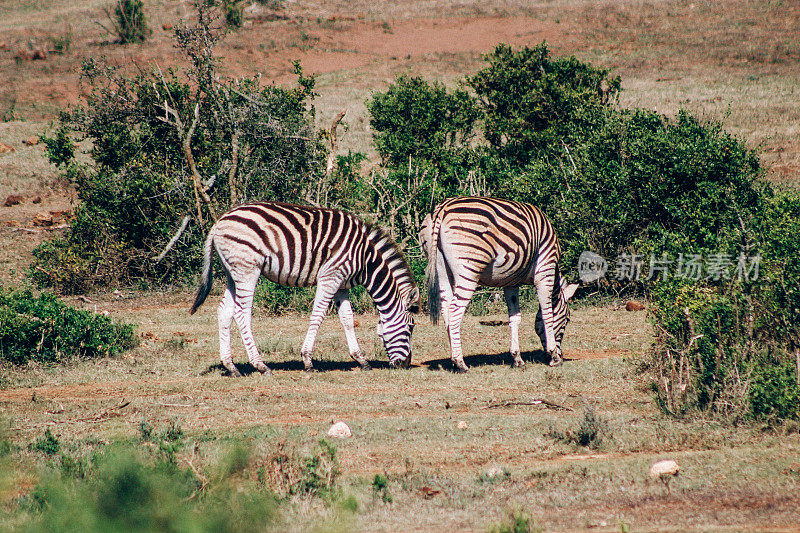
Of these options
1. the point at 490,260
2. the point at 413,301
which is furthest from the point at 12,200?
the point at 490,260

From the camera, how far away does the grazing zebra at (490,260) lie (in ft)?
32.6

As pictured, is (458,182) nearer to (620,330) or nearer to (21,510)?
(620,330)

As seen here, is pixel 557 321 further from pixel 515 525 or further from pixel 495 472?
pixel 515 525

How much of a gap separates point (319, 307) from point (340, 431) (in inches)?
123

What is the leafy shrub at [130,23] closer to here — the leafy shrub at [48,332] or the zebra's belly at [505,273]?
the leafy shrub at [48,332]

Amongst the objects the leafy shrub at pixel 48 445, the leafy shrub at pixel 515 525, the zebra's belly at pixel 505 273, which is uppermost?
the zebra's belly at pixel 505 273

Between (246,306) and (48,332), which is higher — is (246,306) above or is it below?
above

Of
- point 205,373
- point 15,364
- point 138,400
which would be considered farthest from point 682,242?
point 15,364

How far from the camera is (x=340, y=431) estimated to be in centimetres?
731

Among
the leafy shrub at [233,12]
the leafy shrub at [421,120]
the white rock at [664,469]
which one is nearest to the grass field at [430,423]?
the white rock at [664,469]

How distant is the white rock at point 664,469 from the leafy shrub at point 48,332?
26.3 feet

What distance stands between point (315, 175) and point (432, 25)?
51.7m

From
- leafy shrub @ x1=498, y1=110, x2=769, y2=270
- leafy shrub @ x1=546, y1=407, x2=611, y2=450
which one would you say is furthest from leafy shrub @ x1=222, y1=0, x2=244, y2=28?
leafy shrub @ x1=546, y1=407, x2=611, y2=450

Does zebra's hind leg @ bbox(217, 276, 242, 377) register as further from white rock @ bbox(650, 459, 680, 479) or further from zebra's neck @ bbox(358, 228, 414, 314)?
white rock @ bbox(650, 459, 680, 479)
